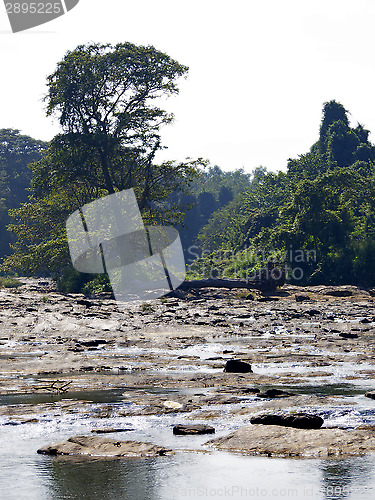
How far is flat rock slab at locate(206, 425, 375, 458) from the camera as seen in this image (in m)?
5.29

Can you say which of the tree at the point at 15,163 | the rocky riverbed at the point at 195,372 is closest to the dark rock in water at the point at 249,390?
the rocky riverbed at the point at 195,372

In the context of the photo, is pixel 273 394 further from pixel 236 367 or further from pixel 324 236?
pixel 324 236

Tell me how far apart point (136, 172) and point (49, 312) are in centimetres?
1800

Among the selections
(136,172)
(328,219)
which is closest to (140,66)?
(136,172)

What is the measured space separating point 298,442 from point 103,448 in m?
1.65

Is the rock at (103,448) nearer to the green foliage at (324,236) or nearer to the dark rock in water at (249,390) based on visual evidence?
the dark rock in water at (249,390)

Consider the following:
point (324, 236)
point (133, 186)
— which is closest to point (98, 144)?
point (133, 186)

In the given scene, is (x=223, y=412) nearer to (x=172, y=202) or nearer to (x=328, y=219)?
→ (x=328, y=219)

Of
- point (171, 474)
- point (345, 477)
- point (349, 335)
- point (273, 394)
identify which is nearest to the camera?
point (345, 477)

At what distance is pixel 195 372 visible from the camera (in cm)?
1000

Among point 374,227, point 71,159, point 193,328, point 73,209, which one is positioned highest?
point 71,159

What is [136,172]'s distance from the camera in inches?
1464

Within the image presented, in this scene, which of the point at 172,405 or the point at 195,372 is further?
the point at 195,372

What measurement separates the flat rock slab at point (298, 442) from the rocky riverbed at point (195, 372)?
0.03ft
